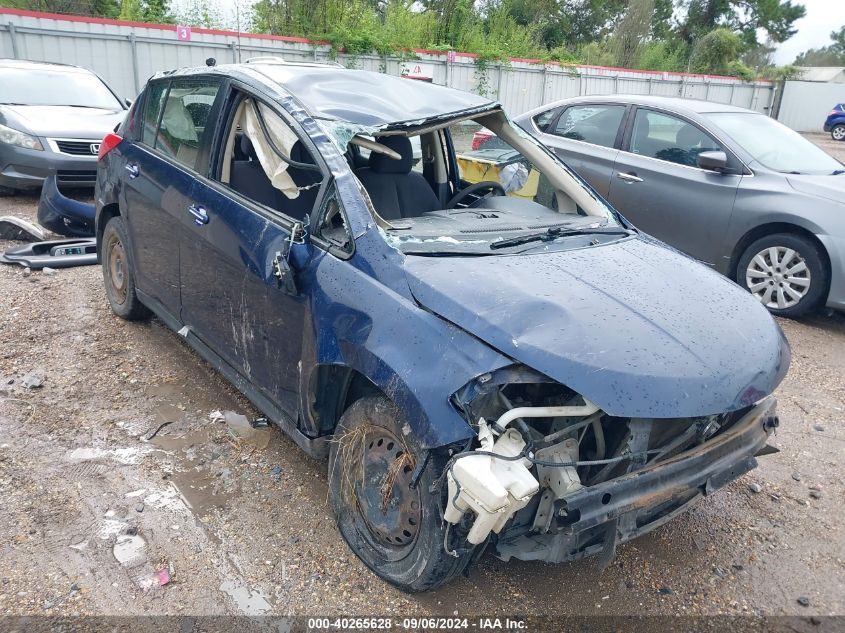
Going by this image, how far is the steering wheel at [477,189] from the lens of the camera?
411 centimetres

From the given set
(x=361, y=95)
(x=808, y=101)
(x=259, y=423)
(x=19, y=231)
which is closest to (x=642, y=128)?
(x=361, y=95)

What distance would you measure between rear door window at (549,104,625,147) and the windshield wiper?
3704 millimetres

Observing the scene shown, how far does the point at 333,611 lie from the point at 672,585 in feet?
4.61

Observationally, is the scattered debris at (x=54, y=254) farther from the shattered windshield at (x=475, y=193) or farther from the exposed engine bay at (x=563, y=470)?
the exposed engine bay at (x=563, y=470)

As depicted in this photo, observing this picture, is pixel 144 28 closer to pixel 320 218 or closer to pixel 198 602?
pixel 320 218

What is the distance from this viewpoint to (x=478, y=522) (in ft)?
7.09

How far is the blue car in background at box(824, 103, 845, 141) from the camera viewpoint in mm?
26078

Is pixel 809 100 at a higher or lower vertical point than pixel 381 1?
lower

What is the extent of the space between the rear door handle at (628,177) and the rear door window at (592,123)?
41 centimetres

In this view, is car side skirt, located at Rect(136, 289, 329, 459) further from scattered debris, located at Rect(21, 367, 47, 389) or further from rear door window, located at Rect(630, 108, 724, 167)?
rear door window, located at Rect(630, 108, 724, 167)

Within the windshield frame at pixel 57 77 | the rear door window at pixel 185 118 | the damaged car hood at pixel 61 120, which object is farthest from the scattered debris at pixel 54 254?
the windshield frame at pixel 57 77

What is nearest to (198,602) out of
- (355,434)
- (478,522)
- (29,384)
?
(355,434)

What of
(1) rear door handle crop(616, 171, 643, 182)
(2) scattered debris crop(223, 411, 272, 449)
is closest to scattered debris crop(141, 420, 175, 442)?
(2) scattered debris crop(223, 411, 272, 449)

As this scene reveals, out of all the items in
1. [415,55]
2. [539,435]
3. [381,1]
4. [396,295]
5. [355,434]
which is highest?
[381,1]
